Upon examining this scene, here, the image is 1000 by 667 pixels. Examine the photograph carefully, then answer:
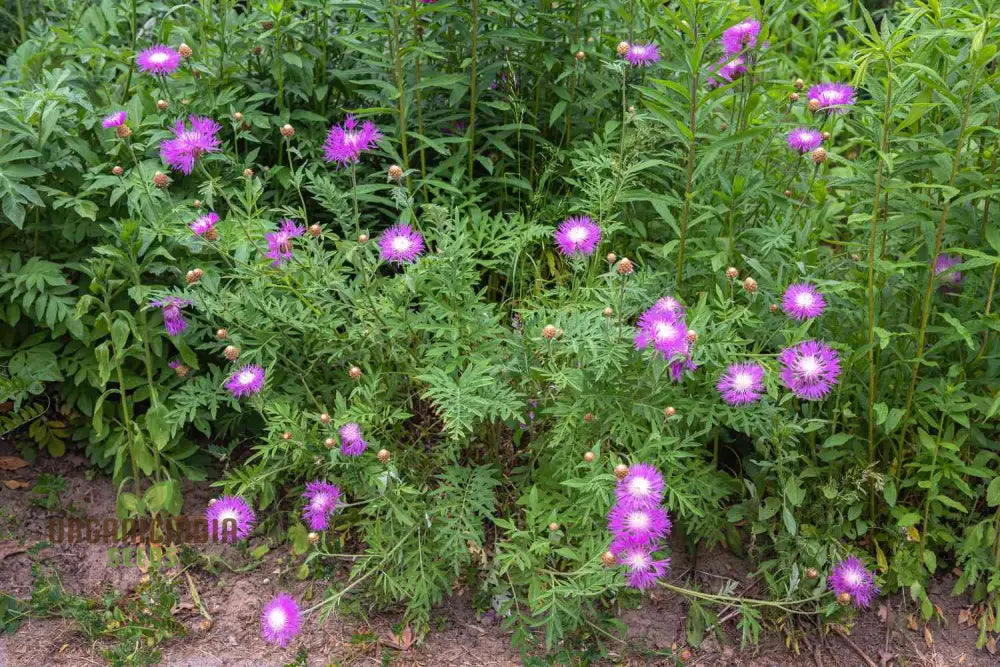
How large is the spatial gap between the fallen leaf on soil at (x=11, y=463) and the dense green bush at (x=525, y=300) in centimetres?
8

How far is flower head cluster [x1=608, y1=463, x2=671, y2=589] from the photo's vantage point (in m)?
2.32

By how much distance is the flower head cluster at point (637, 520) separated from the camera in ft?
7.60

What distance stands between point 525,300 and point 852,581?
1.25 metres

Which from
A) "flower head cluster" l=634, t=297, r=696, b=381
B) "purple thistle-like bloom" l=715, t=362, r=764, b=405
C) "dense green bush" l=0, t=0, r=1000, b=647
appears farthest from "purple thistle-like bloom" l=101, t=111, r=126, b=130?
"purple thistle-like bloom" l=715, t=362, r=764, b=405

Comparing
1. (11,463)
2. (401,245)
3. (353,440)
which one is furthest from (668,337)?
(11,463)

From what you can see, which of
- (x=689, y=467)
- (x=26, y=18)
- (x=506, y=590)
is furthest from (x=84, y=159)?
(x=689, y=467)

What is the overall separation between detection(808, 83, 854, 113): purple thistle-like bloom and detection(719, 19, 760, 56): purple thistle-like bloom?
248 mm

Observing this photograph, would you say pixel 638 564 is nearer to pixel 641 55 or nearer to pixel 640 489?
pixel 640 489

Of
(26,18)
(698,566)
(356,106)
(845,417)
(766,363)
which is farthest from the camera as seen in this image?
(26,18)

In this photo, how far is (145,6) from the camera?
3.69m

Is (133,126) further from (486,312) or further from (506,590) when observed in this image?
(506,590)

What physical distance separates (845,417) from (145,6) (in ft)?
10.1

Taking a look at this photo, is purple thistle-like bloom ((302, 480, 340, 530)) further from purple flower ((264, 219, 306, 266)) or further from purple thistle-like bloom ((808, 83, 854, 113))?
purple thistle-like bloom ((808, 83, 854, 113))

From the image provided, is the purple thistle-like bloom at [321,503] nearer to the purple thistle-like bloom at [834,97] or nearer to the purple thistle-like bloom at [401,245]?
the purple thistle-like bloom at [401,245]
